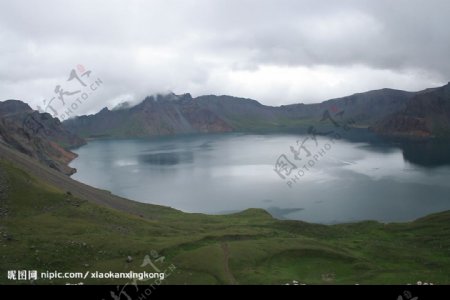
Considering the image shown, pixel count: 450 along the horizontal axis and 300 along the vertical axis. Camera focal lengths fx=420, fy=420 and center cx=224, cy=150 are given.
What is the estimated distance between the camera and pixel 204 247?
5388 cm

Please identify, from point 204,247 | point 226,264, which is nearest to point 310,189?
point 204,247

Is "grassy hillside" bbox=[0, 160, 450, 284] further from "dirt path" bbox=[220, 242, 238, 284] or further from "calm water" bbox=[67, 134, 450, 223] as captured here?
"calm water" bbox=[67, 134, 450, 223]

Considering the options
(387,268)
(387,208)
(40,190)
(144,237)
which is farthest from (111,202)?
(387,208)

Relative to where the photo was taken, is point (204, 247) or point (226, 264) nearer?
point (226, 264)

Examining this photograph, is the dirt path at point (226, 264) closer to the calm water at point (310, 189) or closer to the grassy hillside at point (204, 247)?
the grassy hillside at point (204, 247)

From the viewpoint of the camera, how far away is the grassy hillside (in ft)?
148

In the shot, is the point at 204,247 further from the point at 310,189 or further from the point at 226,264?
the point at 310,189

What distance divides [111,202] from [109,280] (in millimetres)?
57413

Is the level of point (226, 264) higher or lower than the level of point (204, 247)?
lower

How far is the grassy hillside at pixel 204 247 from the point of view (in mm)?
45094

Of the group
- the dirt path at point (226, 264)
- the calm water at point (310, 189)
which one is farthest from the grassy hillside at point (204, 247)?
the calm water at point (310, 189)

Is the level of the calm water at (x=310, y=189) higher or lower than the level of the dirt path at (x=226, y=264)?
lower

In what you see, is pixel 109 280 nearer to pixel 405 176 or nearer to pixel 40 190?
pixel 40 190

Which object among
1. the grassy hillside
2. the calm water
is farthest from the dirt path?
the calm water
